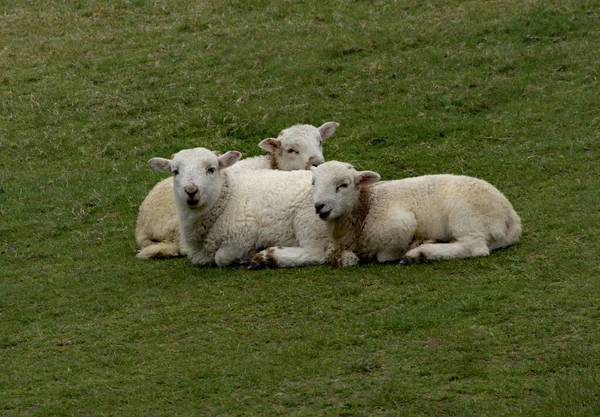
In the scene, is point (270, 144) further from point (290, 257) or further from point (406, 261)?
point (406, 261)

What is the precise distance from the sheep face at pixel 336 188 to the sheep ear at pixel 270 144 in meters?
2.27

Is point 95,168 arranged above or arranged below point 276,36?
below

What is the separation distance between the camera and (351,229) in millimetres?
10555

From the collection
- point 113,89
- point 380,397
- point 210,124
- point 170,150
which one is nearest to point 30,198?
point 170,150

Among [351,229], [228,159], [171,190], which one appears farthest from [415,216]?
[171,190]

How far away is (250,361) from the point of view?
8.19 metres

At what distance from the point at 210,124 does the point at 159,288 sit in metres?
6.65

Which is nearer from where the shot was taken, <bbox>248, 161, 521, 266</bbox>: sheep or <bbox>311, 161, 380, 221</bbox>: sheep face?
<bbox>248, 161, 521, 266</bbox>: sheep

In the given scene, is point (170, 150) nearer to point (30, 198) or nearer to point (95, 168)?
point (95, 168)

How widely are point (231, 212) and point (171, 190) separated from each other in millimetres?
1243

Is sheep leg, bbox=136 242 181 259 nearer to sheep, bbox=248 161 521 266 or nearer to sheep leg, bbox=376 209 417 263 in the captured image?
sheep, bbox=248 161 521 266

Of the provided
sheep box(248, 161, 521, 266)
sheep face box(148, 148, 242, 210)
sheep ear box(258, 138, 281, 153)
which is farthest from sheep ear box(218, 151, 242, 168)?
sheep ear box(258, 138, 281, 153)

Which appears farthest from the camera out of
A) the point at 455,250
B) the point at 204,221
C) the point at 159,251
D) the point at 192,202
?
the point at 159,251

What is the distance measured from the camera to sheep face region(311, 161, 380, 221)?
1033 centimetres
